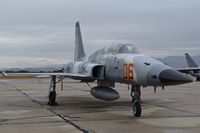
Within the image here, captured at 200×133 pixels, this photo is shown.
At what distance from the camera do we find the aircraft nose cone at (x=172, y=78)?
32.4 ft

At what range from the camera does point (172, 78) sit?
9.84 meters

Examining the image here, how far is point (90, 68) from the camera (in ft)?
44.7

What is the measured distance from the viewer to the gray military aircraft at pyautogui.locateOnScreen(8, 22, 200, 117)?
10141 millimetres

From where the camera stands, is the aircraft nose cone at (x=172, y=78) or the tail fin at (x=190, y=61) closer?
the aircraft nose cone at (x=172, y=78)

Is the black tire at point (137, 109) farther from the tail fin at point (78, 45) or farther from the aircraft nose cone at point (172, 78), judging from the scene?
the tail fin at point (78, 45)

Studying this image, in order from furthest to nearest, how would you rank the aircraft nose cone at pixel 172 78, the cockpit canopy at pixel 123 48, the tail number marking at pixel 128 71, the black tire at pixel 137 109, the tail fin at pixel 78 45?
the tail fin at pixel 78 45
the cockpit canopy at pixel 123 48
the tail number marking at pixel 128 71
the black tire at pixel 137 109
the aircraft nose cone at pixel 172 78

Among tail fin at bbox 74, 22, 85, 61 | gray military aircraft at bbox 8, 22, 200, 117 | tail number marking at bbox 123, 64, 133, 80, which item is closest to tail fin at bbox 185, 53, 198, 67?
tail fin at bbox 74, 22, 85, 61

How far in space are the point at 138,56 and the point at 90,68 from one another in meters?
2.67

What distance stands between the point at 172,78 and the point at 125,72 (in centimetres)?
209

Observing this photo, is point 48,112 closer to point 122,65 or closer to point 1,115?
point 1,115

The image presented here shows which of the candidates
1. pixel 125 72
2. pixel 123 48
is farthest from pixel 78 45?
pixel 125 72

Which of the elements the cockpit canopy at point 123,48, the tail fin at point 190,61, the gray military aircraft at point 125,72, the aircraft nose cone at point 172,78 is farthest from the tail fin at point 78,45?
the tail fin at point 190,61

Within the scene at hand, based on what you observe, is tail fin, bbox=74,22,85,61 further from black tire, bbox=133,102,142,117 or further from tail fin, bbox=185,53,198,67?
tail fin, bbox=185,53,198,67

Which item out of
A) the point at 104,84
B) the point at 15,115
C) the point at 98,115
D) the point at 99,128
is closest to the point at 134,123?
the point at 99,128
